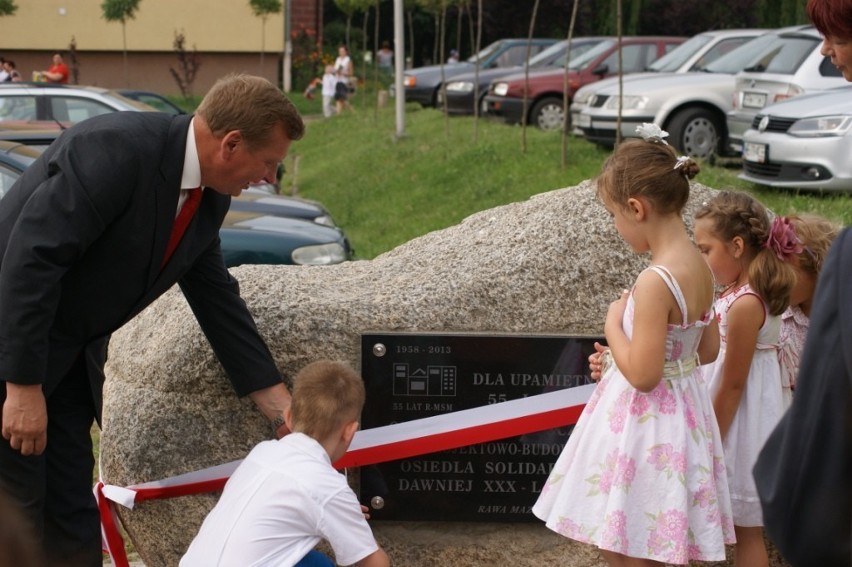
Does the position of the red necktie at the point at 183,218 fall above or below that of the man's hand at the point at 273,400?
above

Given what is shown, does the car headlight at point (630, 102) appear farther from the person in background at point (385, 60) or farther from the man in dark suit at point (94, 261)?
the person in background at point (385, 60)

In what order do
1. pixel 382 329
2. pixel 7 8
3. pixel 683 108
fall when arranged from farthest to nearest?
1. pixel 7 8
2. pixel 683 108
3. pixel 382 329

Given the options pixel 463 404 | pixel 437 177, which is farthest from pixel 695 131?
pixel 463 404

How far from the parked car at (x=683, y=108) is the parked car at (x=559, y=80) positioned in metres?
4.03

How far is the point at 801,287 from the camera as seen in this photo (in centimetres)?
346

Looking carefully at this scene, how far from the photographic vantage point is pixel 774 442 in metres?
1.88

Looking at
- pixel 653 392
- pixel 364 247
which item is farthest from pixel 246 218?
pixel 653 392

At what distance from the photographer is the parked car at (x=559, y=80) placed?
17.4m

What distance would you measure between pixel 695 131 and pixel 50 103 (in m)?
6.75

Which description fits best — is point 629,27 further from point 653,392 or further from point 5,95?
point 653,392

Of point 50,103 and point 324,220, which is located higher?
point 50,103

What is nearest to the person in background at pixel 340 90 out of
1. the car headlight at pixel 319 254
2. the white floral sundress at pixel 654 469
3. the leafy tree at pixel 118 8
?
the leafy tree at pixel 118 8

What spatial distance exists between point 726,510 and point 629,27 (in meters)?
30.9

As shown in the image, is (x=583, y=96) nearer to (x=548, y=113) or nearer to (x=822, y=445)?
(x=548, y=113)
